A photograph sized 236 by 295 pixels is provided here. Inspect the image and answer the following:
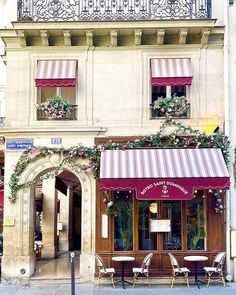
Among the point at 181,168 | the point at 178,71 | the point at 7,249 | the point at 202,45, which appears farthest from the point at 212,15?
the point at 7,249

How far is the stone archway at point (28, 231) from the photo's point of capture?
A: 14.7 meters

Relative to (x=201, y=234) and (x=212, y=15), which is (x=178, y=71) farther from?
(x=201, y=234)

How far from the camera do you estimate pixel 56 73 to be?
49.4 feet

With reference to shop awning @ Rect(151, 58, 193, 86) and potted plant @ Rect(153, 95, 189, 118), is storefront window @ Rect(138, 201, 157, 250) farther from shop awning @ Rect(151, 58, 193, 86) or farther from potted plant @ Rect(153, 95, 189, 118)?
shop awning @ Rect(151, 58, 193, 86)

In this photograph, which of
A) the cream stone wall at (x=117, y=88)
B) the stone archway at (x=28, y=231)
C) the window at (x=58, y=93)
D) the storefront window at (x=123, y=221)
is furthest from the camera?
the window at (x=58, y=93)

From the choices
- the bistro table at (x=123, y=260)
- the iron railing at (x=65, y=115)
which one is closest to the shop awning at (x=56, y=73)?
the iron railing at (x=65, y=115)

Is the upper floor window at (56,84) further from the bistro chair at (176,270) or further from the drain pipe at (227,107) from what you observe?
the bistro chair at (176,270)

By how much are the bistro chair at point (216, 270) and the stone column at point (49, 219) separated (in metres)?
8.64

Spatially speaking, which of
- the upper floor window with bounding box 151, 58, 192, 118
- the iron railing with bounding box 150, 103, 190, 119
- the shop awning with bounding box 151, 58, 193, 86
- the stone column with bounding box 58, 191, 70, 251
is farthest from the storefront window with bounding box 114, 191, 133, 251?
the stone column with bounding box 58, 191, 70, 251

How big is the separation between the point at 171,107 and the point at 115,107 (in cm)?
163

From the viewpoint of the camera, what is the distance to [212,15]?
1552 centimetres

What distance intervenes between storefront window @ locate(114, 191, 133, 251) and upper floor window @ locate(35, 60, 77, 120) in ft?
8.93

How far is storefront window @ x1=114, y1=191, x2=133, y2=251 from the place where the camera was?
14.9 m

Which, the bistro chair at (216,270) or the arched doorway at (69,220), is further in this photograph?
the arched doorway at (69,220)
